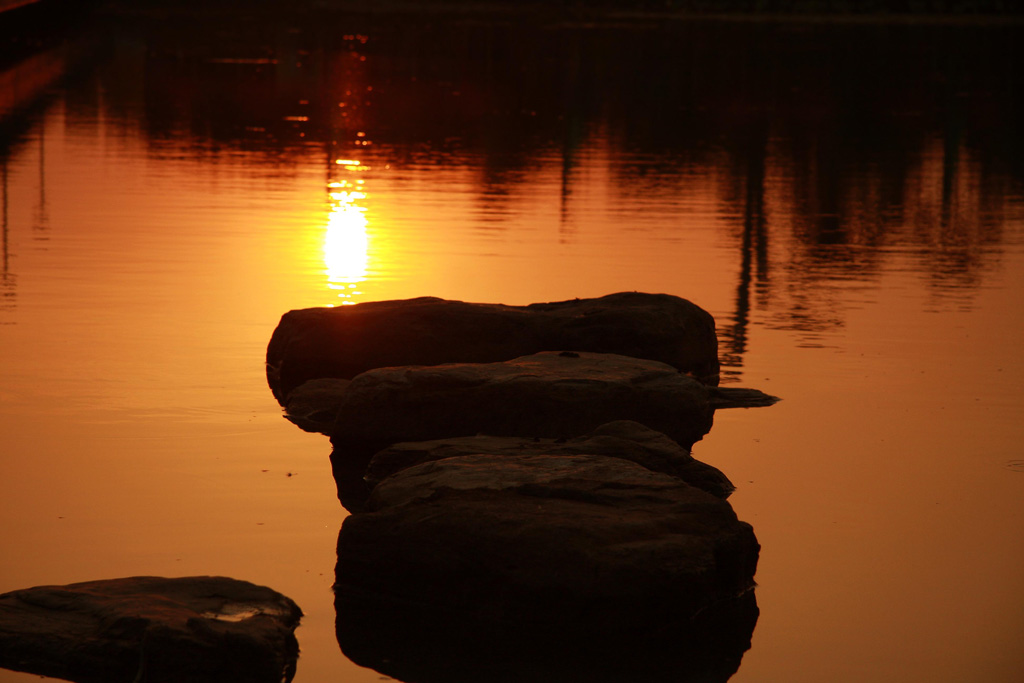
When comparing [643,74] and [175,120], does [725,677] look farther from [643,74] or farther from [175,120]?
[643,74]

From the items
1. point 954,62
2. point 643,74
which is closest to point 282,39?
point 643,74

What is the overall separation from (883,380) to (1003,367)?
1.14 m

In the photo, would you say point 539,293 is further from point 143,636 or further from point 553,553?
point 143,636

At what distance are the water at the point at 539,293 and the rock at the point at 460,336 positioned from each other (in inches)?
17.3

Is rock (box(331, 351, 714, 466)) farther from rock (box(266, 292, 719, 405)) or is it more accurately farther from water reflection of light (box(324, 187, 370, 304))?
water reflection of light (box(324, 187, 370, 304))

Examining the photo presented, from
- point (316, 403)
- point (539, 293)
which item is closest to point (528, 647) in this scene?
point (316, 403)

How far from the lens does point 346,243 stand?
57.4 ft

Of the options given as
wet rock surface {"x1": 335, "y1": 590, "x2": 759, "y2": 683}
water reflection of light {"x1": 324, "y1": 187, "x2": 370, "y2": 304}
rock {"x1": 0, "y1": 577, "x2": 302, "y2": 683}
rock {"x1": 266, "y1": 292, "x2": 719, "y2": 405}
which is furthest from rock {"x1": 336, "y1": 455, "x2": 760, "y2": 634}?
water reflection of light {"x1": 324, "y1": 187, "x2": 370, "y2": 304}

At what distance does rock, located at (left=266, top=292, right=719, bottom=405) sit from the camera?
1120cm

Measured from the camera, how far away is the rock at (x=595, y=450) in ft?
28.1

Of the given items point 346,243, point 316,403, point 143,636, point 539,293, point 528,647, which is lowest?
point 528,647

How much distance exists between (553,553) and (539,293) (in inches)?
324

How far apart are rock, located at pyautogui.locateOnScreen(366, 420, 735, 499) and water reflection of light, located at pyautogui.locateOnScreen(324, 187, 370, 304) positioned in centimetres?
529

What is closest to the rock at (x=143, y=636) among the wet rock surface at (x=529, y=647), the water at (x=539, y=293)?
the water at (x=539, y=293)
